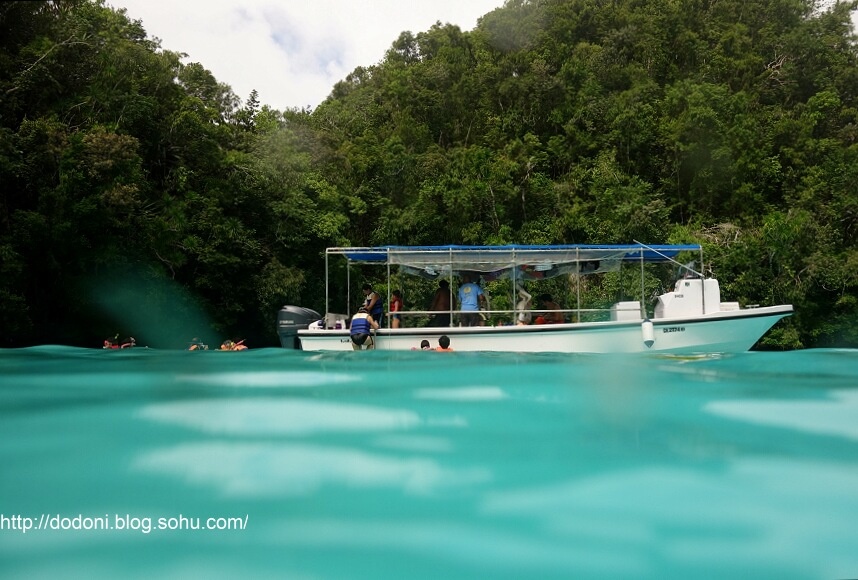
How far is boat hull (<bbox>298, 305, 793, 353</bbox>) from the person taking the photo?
11728 millimetres

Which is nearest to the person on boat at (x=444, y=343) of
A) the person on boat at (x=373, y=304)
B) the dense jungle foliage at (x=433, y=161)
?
the person on boat at (x=373, y=304)

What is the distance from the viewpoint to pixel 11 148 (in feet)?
56.6

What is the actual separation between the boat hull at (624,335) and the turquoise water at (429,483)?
17.4 ft

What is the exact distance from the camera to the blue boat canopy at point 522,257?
12.2 metres

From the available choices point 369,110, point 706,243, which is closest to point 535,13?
point 369,110

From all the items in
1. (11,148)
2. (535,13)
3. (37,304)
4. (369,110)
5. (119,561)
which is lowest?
(119,561)

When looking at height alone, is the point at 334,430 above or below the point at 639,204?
below

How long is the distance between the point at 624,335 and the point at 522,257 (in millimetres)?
2325

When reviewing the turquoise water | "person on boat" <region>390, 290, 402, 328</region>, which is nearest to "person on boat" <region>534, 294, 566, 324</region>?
"person on boat" <region>390, 290, 402, 328</region>

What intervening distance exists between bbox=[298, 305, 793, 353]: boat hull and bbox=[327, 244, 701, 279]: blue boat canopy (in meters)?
1.26

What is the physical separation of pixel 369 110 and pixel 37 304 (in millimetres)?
21851

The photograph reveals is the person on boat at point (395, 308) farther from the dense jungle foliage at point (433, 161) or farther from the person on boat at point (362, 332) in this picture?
the dense jungle foliage at point (433, 161)

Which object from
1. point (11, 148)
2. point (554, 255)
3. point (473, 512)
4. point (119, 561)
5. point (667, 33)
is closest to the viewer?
point (119, 561)

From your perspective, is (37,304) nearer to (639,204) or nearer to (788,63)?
(639,204)
